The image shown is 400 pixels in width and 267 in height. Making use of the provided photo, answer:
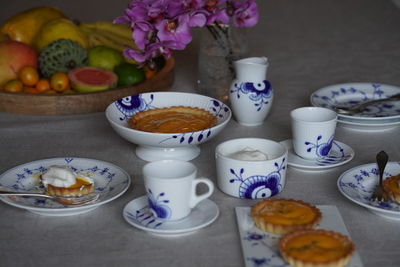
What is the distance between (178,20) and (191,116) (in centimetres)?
22

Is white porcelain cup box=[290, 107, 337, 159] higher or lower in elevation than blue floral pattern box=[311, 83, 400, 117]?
higher

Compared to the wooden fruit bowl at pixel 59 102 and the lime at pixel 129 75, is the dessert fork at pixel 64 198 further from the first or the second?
the lime at pixel 129 75

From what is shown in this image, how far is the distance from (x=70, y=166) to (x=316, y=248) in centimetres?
58

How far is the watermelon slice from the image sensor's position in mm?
1839

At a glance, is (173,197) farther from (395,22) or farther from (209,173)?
(395,22)

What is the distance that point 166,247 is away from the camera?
114 cm

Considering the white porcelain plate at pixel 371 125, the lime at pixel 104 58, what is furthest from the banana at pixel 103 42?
the white porcelain plate at pixel 371 125

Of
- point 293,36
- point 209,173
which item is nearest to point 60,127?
point 209,173

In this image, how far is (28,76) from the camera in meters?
1.87

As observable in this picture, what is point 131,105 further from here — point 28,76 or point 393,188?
point 393,188

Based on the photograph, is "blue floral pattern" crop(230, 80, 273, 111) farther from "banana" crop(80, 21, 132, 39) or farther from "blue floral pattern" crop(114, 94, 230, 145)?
"banana" crop(80, 21, 132, 39)

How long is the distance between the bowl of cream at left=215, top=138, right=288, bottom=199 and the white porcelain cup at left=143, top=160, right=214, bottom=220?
0.09 meters

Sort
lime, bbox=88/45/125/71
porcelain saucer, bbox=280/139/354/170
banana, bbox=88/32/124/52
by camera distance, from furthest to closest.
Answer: banana, bbox=88/32/124/52 < lime, bbox=88/45/125/71 < porcelain saucer, bbox=280/139/354/170

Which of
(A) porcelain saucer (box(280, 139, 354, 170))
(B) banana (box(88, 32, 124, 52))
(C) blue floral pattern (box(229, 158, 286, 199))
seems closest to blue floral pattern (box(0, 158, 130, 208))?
(C) blue floral pattern (box(229, 158, 286, 199))
